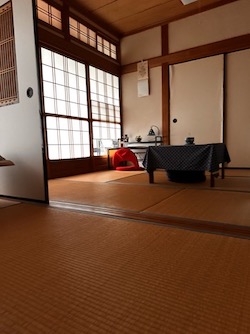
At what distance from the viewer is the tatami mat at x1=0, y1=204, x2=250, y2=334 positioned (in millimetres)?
722

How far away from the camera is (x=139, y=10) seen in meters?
4.94

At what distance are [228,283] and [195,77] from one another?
16.6 feet

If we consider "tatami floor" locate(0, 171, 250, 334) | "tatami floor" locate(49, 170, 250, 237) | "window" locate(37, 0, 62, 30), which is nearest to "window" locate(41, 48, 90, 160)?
"window" locate(37, 0, 62, 30)

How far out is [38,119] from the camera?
2215 millimetres

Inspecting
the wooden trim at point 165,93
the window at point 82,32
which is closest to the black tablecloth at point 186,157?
the wooden trim at point 165,93

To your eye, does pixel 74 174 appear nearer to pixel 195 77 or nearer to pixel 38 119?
pixel 38 119

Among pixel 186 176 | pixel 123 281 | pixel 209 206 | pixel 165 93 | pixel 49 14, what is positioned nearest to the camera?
pixel 123 281

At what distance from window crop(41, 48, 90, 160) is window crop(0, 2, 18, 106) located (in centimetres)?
174

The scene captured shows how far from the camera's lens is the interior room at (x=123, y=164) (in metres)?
0.83

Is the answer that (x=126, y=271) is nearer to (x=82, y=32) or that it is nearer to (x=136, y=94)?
(x=82, y=32)

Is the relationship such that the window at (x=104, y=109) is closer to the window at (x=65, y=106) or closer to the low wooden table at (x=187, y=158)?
the window at (x=65, y=106)

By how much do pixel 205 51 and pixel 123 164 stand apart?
318 centimetres

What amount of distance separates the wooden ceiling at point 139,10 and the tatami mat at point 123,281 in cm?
488

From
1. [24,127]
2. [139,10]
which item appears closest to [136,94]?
[139,10]
